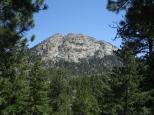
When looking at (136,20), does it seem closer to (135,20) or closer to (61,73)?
(135,20)

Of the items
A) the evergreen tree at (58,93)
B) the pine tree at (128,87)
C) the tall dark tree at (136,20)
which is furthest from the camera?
the evergreen tree at (58,93)

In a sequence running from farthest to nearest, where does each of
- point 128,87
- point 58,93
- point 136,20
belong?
point 58,93, point 128,87, point 136,20

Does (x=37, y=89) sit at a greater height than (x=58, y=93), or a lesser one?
lesser

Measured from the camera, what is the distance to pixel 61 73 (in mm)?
80062

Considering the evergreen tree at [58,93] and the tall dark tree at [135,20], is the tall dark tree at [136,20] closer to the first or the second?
the tall dark tree at [135,20]

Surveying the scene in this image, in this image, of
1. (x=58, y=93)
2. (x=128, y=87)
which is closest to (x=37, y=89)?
(x=128, y=87)

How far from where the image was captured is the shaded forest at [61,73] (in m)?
13.6

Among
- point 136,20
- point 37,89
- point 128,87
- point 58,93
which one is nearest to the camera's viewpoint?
point 136,20


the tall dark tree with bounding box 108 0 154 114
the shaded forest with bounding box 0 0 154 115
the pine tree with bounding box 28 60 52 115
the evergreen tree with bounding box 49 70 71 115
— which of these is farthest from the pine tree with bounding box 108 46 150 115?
the evergreen tree with bounding box 49 70 71 115

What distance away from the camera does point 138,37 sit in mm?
14672

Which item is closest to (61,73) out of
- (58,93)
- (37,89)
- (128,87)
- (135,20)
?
(58,93)

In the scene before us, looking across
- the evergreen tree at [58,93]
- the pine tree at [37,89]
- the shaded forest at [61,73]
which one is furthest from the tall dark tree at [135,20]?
the evergreen tree at [58,93]

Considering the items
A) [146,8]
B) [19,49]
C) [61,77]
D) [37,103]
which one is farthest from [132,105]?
[61,77]

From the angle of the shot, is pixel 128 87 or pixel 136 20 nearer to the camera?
pixel 136 20
